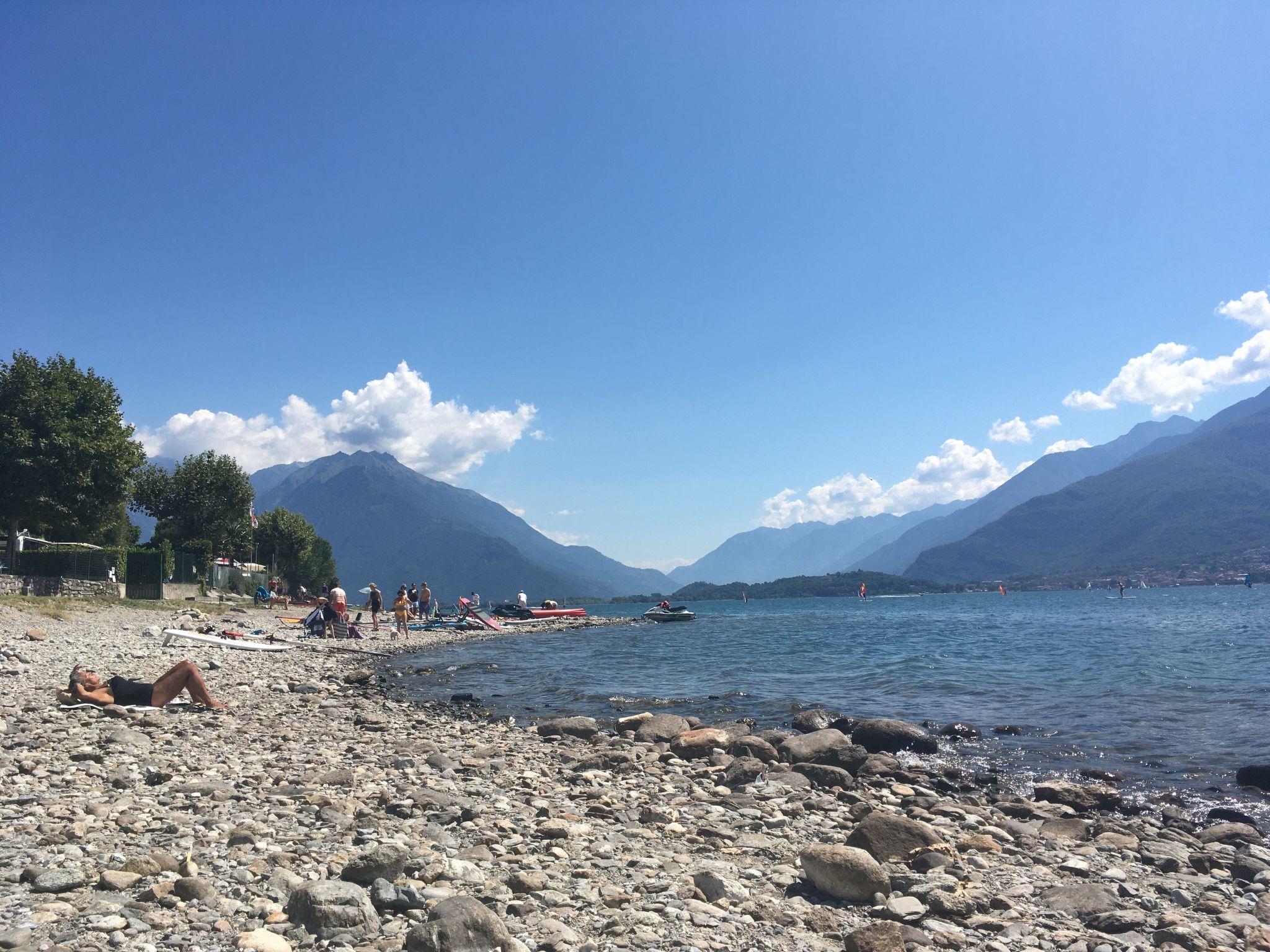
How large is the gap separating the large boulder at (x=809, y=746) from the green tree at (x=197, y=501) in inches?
2454

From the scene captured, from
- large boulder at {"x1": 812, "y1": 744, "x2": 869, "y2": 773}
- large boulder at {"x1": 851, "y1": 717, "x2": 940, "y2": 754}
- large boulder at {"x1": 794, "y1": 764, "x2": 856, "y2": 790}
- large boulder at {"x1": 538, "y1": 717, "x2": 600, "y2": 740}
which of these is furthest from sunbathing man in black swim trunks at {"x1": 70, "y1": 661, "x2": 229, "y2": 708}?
large boulder at {"x1": 851, "y1": 717, "x2": 940, "y2": 754}

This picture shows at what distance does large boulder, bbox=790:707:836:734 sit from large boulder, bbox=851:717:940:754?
1.07 metres

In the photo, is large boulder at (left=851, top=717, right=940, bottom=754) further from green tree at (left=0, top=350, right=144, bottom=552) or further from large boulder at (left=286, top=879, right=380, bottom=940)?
green tree at (left=0, top=350, right=144, bottom=552)

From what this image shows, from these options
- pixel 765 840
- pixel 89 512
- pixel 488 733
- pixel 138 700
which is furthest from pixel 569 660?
pixel 89 512

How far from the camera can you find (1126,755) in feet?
40.8

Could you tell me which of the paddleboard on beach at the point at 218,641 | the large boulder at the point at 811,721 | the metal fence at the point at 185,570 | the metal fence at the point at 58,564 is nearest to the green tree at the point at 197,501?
the metal fence at the point at 185,570

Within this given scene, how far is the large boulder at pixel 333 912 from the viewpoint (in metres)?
4.51

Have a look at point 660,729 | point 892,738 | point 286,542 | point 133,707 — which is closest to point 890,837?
point 892,738

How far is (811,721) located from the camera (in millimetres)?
14688

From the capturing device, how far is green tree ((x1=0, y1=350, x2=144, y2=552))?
3953 centimetres

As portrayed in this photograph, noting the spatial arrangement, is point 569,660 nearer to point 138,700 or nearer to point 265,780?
point 138,700

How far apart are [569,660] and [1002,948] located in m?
26.0

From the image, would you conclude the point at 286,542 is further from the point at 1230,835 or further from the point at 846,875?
the point at 1230,835

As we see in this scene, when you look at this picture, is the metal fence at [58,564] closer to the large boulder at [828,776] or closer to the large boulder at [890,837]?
the large boulder at [828,776]
